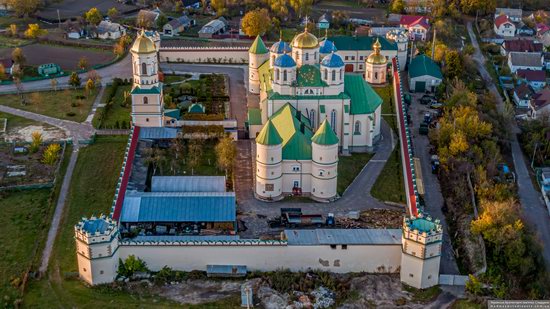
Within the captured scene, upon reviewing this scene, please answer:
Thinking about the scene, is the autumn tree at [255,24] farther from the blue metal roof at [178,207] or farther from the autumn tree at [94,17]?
the blue metal roof at [178,207]

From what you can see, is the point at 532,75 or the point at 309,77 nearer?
the point at 309,77

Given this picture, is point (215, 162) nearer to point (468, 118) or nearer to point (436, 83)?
point (468, 118)

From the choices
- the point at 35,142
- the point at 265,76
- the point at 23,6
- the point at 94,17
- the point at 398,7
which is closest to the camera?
the point at 35,142

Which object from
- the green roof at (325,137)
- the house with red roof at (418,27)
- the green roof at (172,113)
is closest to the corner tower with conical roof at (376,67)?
the green roof at (172,113)

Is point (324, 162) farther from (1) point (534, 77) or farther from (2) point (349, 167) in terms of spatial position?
(1) point (534, 77)

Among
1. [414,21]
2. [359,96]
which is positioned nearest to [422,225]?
[359,96]

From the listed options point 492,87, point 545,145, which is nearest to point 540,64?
point 492,87
